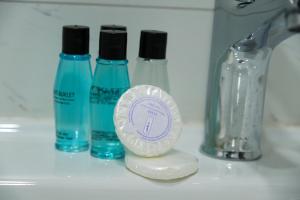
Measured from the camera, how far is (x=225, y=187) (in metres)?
0.56

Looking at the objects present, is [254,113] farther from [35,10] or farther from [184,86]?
[35,10]

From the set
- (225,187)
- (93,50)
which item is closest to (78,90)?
(93,50)

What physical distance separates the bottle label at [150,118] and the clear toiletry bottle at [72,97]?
8 centimetres

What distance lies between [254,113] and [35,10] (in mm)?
288

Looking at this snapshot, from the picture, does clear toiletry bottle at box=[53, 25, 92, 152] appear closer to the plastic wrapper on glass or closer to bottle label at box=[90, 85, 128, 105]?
bottle label at box=[90, 85, 128, 105]

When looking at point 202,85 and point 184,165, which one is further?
point 202,85

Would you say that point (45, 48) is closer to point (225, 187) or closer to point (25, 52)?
point (25, 52)

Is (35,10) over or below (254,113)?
over

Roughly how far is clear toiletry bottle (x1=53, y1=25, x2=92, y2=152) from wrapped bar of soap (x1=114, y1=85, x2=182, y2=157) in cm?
7

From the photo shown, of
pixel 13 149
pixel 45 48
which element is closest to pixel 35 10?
pixel 45 48

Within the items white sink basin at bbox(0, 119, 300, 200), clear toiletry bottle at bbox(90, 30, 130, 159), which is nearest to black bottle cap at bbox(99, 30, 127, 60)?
clear toiletry bottle at bbox(90, 30, 130, 159)

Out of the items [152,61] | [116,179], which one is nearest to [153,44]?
[152,61]

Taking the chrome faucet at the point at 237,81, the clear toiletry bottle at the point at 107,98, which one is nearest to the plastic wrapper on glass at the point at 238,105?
the chrome faucet at the point at 237,81

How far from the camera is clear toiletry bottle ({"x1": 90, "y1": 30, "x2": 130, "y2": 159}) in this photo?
1.93 feet
